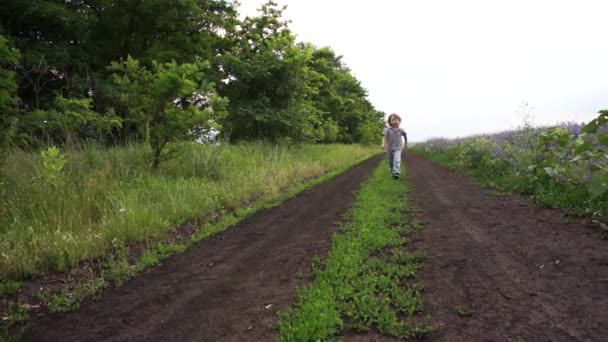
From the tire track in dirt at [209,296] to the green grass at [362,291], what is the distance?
0.75ft

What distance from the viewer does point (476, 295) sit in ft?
11.5

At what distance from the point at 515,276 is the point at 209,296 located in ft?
10.2

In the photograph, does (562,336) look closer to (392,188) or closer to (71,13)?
(392,188)

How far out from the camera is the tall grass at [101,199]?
5.03m

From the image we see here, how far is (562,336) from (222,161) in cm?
920

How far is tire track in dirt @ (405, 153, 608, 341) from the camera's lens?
2922 millimetres

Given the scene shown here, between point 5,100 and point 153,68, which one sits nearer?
point 5,100

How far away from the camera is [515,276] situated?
383cm

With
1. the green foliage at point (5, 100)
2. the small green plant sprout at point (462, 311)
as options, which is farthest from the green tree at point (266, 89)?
the small green plant sprout at point (462, 311)

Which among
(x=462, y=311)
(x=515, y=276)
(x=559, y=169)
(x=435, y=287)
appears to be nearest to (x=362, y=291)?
(x=435, y=287)

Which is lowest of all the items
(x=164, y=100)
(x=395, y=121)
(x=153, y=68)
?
(x=395, y=121)

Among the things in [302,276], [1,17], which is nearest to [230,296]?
[302,276]

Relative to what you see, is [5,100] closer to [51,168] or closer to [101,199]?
[51,168]

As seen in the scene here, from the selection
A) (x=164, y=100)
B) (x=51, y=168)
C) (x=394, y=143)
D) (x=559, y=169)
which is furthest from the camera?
(x=394, y=143)
